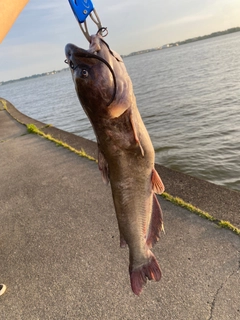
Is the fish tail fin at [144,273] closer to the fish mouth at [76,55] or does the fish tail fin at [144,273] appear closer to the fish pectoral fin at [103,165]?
the fish pectoral fin at [103,165]

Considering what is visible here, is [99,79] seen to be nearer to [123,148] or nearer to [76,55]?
[76,55]

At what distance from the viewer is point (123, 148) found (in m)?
1.94

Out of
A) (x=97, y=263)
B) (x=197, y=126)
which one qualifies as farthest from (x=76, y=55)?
(x=197, y=126)

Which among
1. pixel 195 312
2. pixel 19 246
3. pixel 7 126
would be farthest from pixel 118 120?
pixel 7 126

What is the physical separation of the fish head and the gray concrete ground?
2546mm

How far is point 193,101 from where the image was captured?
Answer: 1808cm

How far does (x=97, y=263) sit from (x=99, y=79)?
3087 mm

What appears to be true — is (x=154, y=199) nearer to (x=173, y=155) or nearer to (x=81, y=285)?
(x=81, y=285)

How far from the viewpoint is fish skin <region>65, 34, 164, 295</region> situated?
178 cm

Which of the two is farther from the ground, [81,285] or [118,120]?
[118,120]

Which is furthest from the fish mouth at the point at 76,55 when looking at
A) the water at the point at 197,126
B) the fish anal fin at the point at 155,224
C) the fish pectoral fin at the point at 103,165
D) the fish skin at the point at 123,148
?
the water at the point at 197,126

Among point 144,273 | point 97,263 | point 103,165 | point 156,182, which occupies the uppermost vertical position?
point 103,165

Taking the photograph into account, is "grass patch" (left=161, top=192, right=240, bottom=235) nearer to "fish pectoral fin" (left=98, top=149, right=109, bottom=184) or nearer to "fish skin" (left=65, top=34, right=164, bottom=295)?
"fish skin" (left=65, top=34, right=164, bottom=295)

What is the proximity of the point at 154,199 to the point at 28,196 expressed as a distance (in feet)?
16.4
